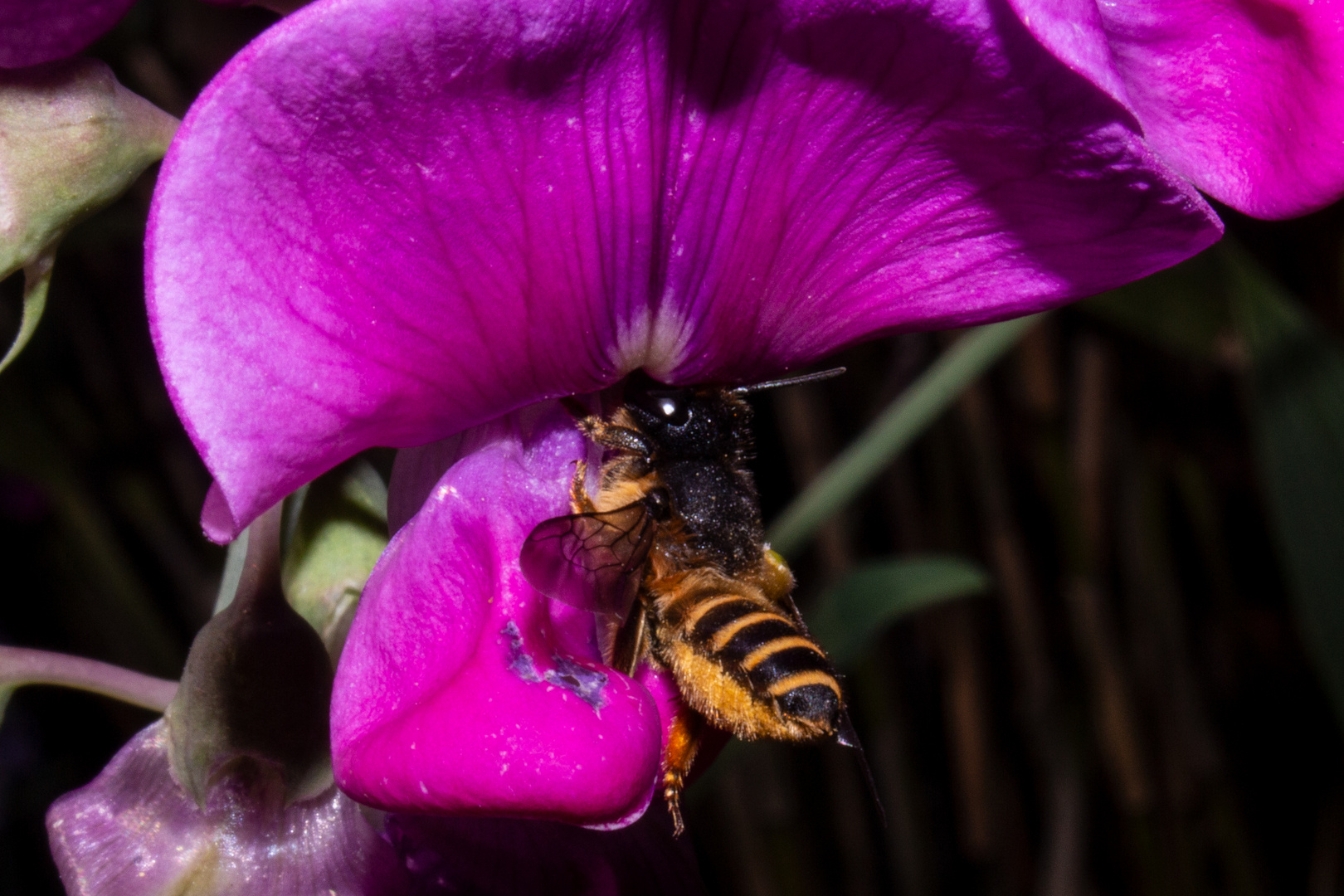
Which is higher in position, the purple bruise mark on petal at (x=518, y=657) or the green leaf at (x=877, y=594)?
the purple bruise mark on petal at (x=518, y=657)

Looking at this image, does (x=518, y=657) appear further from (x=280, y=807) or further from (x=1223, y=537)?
(x=1223, y=537)

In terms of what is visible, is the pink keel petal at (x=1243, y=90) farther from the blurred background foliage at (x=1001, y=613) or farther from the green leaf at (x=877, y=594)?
the blurred background foliage at (x=1001, y=613)

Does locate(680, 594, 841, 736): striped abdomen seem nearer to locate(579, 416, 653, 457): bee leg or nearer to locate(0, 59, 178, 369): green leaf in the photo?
locate(579, 416, 653, 457): bee leg

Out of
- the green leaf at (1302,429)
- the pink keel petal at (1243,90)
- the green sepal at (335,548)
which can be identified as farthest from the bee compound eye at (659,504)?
the green leaf at (1302,429)

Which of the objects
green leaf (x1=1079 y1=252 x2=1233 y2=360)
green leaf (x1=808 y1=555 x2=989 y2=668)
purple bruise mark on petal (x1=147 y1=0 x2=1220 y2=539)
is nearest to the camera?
purple bruise mark on petal (x1=147 y1=0 x2=1220 y2=539)

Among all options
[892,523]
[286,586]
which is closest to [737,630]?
[286,586]

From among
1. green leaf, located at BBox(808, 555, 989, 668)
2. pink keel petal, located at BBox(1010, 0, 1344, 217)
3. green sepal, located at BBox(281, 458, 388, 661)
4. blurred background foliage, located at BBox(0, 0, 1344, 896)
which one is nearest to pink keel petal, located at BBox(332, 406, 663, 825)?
green sepal, located at BBox(281, 458, 388, 661)
